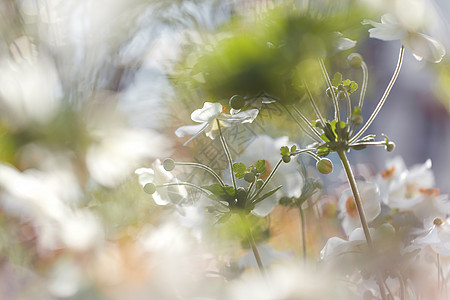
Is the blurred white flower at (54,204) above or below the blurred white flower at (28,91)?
below

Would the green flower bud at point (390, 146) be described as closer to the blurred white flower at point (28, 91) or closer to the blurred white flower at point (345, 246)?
the blurred white flower at point (345, 246)

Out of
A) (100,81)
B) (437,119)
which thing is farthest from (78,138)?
(437,119)

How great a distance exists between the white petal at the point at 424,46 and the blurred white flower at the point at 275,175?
10 cm

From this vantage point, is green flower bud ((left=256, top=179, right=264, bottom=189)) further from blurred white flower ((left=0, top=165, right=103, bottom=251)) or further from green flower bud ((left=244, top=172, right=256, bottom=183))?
blurred white flower ((left=0, top=165, right=103, bottom=251))

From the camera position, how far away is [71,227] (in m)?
0.33

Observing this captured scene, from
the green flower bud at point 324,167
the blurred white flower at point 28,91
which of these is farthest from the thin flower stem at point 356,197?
the blurred white flower at point 28,91

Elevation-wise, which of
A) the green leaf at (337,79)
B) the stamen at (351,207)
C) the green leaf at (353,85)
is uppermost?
the green leaf at (337,79)

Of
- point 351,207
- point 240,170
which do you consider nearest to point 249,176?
point 240,170

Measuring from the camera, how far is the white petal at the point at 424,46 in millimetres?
213

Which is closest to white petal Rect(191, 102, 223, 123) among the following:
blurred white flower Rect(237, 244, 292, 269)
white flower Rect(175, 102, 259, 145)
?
white flower Rect(175, 102, 259, 145)

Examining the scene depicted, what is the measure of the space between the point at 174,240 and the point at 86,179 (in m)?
0.08

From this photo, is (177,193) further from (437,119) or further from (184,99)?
(437,119)

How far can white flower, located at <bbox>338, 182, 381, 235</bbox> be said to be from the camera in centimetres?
28

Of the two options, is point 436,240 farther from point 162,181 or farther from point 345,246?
point 162,181
